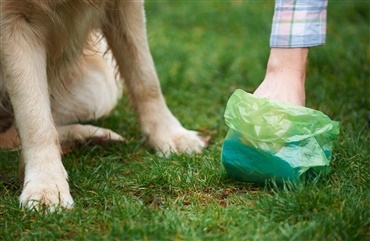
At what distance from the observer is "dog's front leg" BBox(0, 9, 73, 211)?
8.69ft

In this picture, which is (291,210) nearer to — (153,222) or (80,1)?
(153,222)

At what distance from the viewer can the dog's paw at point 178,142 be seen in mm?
3363

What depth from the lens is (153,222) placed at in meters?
2.29

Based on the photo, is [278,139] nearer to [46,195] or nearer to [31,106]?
[46,195]

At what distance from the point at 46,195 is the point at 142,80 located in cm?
110

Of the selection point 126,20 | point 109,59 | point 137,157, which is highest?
point 126,20

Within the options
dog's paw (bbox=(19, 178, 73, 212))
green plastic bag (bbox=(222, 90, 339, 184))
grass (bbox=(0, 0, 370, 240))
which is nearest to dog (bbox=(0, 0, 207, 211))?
dog's paw (bbox=(19, 178, 73, 212))

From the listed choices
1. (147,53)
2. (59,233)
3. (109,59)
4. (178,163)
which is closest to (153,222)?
(59,233)

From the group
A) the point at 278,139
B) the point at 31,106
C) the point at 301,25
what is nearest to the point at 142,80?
the point at 31,106

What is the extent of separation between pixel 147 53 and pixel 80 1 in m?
0.63

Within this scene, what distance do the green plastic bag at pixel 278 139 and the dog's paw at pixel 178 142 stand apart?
0.73 metres

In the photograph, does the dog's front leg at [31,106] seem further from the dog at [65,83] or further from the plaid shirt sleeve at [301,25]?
the plaid shirt sleeve at [301,25]

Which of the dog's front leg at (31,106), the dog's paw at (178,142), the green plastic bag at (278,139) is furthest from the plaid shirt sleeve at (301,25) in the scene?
the dog's front leg at (31,106)

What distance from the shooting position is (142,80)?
11.4 ft
